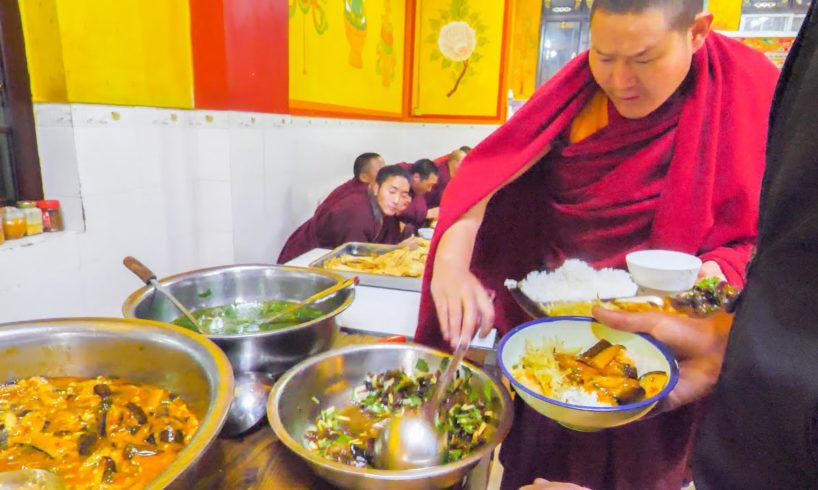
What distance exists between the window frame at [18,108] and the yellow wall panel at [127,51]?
0.34 ft

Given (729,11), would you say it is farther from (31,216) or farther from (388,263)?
(31,216)

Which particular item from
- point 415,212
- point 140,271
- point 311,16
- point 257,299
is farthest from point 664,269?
point 415,212

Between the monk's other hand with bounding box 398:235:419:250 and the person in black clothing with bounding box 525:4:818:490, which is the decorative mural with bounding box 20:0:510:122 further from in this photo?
the person in black clothing with bounding box 525:4:818:490

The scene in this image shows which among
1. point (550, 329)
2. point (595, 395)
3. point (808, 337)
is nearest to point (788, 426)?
point (808, 337)

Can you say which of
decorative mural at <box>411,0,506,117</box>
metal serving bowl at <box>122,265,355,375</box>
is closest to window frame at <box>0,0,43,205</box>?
metal serving bowl at <box>122,265,355,375</box>

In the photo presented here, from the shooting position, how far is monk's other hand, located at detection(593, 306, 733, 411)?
75cm

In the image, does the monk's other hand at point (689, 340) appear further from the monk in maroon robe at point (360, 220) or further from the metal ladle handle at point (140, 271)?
the monk in maroon robe at point (360, 220)

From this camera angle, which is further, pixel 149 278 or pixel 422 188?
pixel 422 188

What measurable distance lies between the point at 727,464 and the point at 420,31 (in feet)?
12.9

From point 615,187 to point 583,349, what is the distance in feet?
1.15

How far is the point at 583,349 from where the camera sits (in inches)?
33.8

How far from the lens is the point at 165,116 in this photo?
5.39 ft

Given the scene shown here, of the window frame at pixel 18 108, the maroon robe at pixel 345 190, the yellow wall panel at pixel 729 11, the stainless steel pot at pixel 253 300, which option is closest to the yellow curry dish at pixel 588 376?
the stainless steel pot at pixel 253 300

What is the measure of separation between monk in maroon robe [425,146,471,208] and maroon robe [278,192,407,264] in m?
0.85
